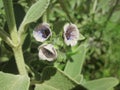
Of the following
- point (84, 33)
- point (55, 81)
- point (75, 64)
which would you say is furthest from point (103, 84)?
point (84, 33)

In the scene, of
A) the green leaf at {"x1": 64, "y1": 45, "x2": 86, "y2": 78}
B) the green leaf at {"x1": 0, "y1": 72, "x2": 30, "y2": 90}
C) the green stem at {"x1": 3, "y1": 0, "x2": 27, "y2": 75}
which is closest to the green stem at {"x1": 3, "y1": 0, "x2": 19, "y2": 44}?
the green stem at {"x1": 3, "y1": 0, "x2": 27, "y2": 75}

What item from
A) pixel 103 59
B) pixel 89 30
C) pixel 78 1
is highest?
pixel 78 1

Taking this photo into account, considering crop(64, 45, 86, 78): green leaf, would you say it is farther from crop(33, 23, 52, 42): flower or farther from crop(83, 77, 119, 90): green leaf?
crop(33, 23, 52, 42): flower

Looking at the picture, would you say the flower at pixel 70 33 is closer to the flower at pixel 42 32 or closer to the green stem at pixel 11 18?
the flower at pixel 42 32

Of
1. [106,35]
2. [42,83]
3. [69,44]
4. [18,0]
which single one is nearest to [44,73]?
[42,83]

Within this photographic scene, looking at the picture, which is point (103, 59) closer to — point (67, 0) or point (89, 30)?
point (89, 30)

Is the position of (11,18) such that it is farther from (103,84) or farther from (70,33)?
(103,84)

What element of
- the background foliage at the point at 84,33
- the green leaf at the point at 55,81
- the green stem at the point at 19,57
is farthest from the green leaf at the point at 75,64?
the green stem at the point at 19,57

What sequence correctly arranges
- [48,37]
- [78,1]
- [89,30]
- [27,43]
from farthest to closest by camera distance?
[89,30] → [78,1] → [27,43] → [48,37]

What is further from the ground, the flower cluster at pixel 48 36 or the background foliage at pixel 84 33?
the flower cluster at pixel 48 36
